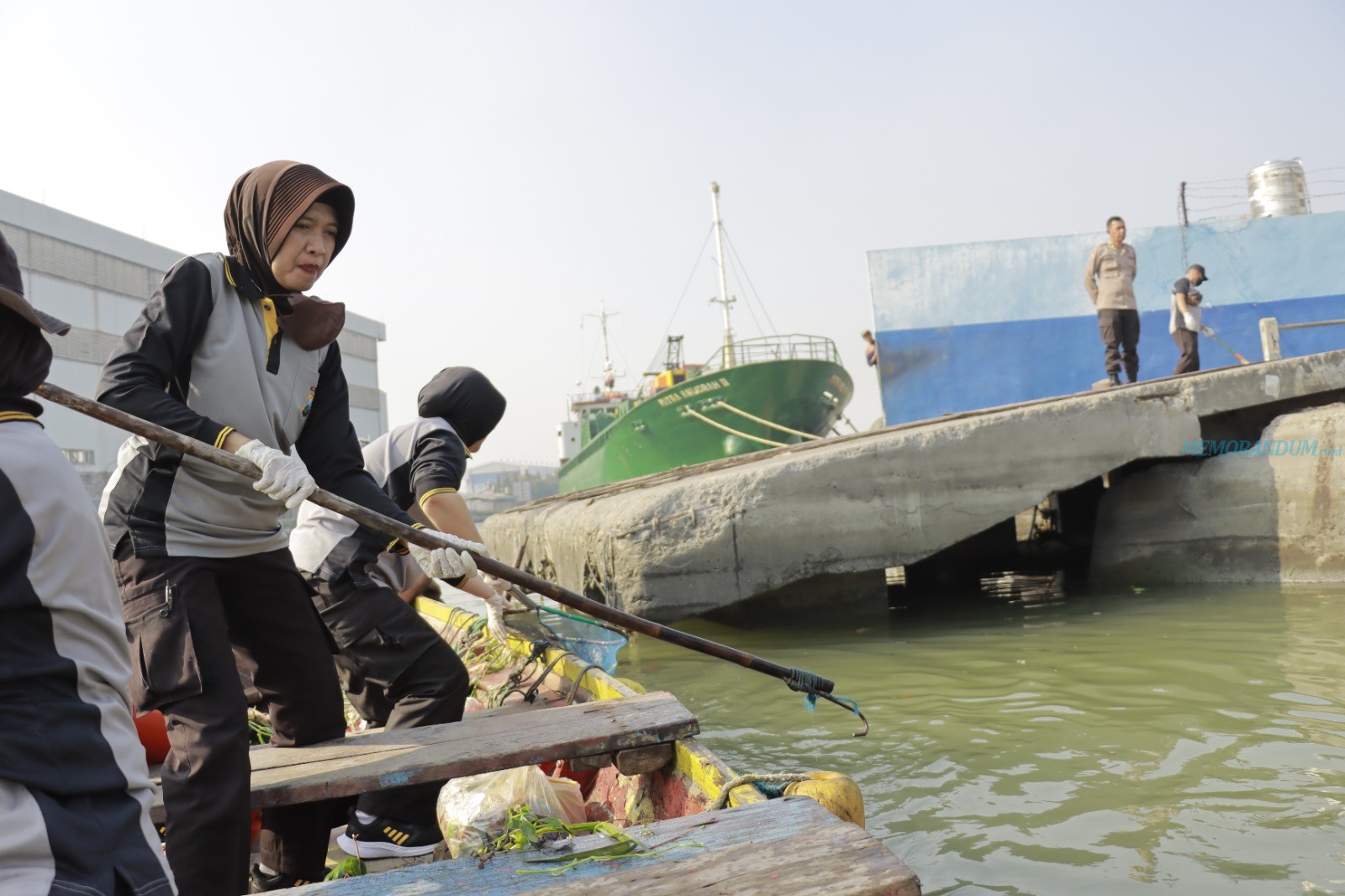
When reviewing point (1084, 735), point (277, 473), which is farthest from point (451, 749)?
point (1084, 735)

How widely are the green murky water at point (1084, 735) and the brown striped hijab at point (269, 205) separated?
8.95ft

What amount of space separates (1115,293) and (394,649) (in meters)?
8.97

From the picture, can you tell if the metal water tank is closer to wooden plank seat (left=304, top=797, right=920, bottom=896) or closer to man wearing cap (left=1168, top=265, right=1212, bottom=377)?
man wearing cap (left=1168, top=265, right=1212, bottom=377)

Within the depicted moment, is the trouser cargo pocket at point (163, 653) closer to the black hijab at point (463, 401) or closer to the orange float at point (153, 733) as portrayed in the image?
the orange float at point (153, 733)

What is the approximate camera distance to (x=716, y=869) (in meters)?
1.77

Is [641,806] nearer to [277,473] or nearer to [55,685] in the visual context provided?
[277,473]

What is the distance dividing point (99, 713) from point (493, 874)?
853 mm

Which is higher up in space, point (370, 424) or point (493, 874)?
point (370, 424)

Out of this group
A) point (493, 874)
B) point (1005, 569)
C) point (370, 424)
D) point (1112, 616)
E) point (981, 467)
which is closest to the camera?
point (493, 874)

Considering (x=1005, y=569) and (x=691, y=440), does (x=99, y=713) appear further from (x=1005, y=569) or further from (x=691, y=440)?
(x=691, y=440)

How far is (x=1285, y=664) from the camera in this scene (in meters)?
5.34

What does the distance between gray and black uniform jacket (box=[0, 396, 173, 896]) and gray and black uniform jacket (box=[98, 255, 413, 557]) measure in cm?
90

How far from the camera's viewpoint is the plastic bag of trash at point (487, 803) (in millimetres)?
2371

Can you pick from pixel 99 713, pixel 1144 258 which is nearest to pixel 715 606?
pixel 99 713
